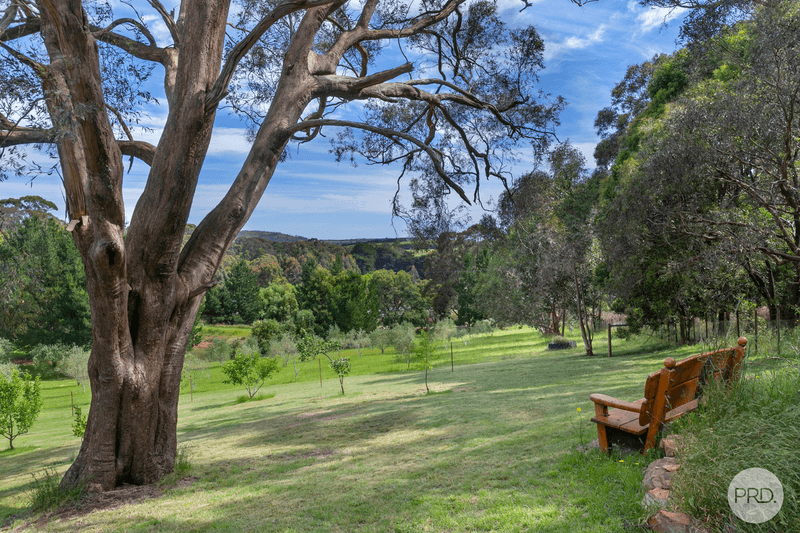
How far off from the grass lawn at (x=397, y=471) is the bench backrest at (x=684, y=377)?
20.2 inches

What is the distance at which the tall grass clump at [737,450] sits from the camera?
2570mm

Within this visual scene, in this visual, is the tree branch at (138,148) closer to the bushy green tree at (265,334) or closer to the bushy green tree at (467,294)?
the bushy green tree at (265,334)

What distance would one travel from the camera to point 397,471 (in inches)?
206

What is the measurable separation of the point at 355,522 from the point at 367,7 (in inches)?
341

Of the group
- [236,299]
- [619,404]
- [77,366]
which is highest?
[236,299]

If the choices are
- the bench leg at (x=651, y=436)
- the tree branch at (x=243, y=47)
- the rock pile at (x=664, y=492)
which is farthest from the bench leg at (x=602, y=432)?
the tree branch at (x=243, y=47)

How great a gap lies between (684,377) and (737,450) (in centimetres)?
143

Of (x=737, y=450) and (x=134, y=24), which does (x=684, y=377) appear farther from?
(x=134, y=24)

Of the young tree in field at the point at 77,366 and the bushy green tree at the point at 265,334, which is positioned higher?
the bushy green tree at the point at 265,334

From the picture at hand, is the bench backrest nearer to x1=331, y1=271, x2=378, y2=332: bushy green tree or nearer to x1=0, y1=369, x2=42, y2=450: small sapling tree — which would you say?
x1=0, y1=369, x2=42, y2=450: small sapling tree

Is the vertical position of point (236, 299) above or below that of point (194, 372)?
above

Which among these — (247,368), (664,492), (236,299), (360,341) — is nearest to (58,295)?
(236,299)

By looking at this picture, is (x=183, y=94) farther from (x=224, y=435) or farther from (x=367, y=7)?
(x=224, y=435)

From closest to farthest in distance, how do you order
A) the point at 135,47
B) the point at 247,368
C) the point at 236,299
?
the point at 135,47 → the point at 247,368 → the point at 236,299
